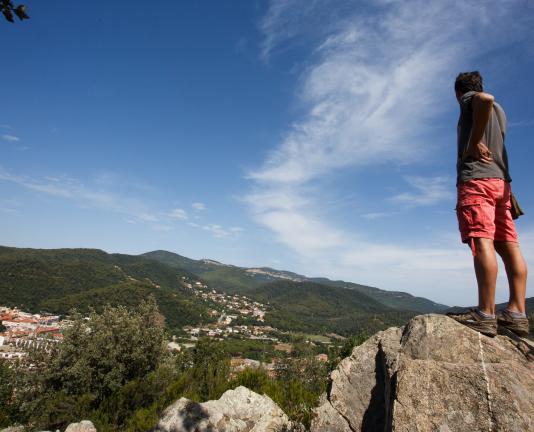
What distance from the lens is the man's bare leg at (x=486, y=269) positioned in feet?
14.6

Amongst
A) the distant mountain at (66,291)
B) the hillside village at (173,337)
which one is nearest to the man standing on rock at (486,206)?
the hillside village at (173,337)

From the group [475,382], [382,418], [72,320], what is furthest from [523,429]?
[72,320]

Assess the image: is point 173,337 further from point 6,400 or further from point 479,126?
point 479,126

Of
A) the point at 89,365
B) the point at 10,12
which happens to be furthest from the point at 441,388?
the point at 89,365

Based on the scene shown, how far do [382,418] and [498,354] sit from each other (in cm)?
214

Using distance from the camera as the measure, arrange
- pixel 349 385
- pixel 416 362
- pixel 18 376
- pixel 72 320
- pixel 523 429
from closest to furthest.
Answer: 1. pixel 523 429
2. pixel 416 362
3. pixel 349 385
4. pixel 18 376
5. pixel 72 320

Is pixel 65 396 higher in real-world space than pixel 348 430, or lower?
A: lower

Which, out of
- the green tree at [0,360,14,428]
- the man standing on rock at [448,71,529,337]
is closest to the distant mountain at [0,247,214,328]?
the green tree at [0,360,14,428]

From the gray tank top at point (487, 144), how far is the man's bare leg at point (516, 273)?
104 cm

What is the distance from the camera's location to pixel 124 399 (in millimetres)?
19578

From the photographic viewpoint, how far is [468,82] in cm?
519

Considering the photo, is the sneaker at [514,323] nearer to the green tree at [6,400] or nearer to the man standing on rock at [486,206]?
the man standing on rock at [486,206]

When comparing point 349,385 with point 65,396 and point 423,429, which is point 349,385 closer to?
point 423,429

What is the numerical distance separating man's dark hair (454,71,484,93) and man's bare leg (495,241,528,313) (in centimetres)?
243
